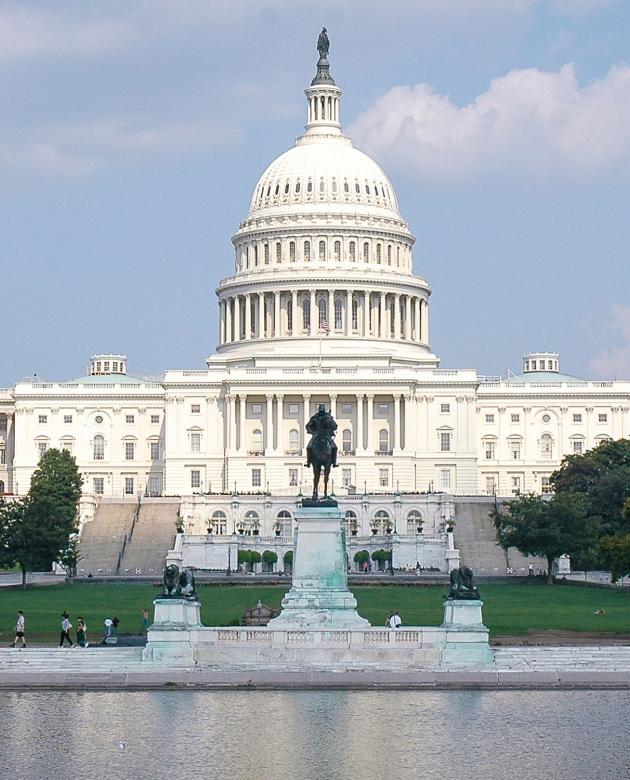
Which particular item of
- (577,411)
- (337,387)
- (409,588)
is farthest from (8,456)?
(409,588)

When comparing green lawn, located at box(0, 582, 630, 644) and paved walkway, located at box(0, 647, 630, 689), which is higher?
green lawn, located at box(0, 582, 630, 644)

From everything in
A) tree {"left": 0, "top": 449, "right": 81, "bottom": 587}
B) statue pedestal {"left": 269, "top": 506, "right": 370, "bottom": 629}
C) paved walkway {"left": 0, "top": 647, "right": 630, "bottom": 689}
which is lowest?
paved walkway {"left": 0, "top": 647, "right": 630, "bottom": 689}

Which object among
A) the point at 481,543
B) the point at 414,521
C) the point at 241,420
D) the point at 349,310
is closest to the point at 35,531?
the point at 481,543

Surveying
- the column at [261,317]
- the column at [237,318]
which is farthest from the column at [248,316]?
the column at [261,317]

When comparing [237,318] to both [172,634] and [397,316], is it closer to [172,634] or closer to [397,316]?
[397,316]

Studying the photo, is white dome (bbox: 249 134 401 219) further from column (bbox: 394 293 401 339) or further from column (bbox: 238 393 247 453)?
column (bbox: 238 393 247 453)

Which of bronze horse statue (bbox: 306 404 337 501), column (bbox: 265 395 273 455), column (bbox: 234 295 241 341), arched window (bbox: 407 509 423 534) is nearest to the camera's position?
bronze horse statue (bbox: 306 404 337 501)

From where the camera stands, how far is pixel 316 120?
183 meters

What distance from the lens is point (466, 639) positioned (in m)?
56.8

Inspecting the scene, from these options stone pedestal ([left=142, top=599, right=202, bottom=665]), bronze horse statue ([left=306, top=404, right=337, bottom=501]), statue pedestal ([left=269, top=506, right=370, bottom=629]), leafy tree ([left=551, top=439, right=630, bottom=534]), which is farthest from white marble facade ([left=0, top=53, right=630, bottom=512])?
stone pedestal ([left=142, top=599, right=202, bottom=665])

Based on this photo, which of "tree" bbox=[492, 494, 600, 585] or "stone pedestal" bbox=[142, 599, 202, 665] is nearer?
"stone pedestal" bbox=[142, 599, 202, 665]

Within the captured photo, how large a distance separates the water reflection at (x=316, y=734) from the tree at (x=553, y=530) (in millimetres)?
60554

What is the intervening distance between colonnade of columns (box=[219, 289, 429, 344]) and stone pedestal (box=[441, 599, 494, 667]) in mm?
117631

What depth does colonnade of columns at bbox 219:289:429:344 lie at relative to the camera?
577 ft
